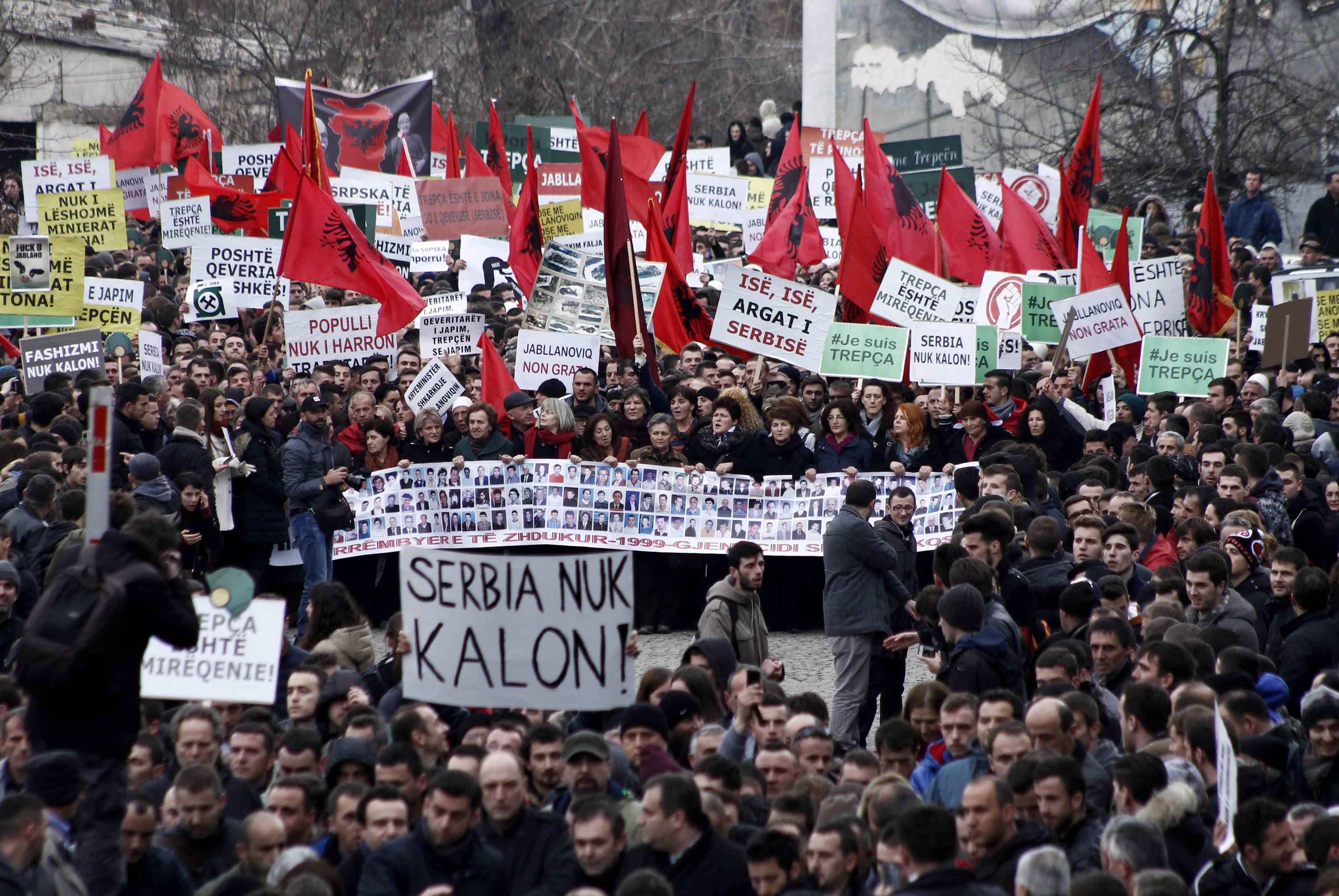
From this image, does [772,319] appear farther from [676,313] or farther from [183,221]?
[183,221]

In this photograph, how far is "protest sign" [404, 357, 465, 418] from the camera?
46.5ft

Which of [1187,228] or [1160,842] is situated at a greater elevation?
[1187,228]

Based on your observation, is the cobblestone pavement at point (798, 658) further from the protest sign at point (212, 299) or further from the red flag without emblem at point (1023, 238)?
the protest sign at point (212, 299)

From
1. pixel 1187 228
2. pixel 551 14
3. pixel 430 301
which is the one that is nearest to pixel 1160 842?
pixel 430 301

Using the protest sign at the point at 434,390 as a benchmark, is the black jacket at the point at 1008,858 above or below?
below

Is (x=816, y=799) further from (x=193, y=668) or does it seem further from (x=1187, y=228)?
(x=1187, y=228)

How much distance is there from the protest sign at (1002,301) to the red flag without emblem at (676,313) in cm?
246

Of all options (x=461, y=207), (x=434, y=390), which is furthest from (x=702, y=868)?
(x=461, y=207)

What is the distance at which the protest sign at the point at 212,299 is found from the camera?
17.9 metres

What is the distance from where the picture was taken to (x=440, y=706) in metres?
8.85

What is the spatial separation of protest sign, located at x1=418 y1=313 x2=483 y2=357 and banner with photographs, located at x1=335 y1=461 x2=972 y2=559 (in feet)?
10.6

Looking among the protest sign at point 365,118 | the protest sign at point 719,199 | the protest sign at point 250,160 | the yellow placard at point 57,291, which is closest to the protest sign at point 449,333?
the yellow placard at point 57,291

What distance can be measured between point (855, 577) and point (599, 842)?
4370 millimetres

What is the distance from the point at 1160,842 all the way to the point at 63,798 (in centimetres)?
345
